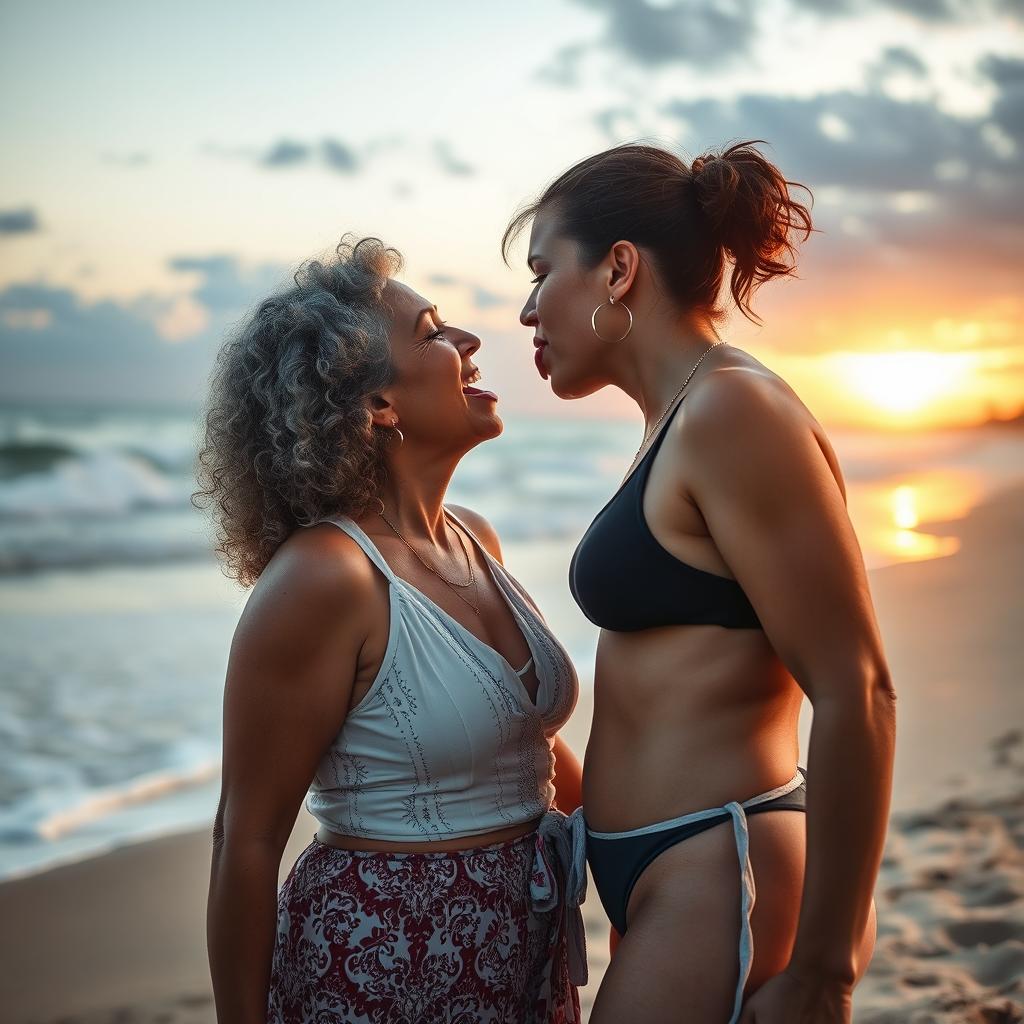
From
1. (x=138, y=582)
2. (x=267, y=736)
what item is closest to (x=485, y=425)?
(x=267, y=736)

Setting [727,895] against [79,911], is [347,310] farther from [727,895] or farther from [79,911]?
[79,911]

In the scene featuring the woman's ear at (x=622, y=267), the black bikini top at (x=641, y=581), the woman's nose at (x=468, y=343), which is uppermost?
the woman's nose at (x=468, y=343)

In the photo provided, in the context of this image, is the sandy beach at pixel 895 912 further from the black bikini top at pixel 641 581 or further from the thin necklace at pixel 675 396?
the thin necklace at pixel 675 396

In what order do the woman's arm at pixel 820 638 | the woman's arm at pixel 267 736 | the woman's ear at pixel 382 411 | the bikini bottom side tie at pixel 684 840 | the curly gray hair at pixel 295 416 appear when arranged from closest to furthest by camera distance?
the woman's arm at pixel 820 638 → the bikini bottom side tie at pixel 684 840 → the woman's arm at pixel 267 736 → the curly gray hair at pixel 295 416 → the woman's ear at pixel 382 411

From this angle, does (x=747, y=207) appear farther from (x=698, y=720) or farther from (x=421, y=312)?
(x=698, y=720)

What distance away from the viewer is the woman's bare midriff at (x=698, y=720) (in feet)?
6.14

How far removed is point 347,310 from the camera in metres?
2.43

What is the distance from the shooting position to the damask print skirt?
211 cm

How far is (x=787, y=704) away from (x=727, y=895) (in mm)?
368

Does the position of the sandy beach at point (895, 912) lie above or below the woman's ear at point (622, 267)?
below

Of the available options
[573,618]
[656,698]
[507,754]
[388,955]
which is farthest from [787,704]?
[573,618]

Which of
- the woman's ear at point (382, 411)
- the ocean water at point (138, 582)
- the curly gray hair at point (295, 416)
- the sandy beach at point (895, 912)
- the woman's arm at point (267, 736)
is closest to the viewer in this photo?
the woman's arm at point (267, 736)

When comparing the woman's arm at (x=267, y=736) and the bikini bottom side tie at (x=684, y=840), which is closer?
the bikini bottom side tie at (x=684, y=840)

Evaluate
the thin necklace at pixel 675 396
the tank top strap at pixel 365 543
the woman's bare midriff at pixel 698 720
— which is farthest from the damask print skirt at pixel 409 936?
the thin necklace at pixel 675 396
